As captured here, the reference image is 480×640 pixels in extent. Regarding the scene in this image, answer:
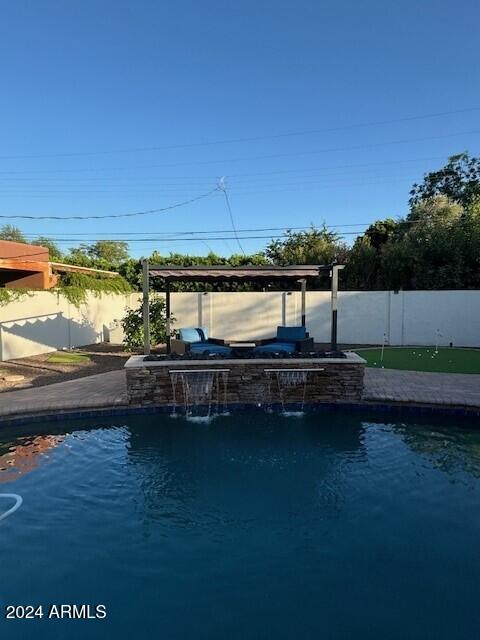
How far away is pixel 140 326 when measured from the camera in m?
14.4

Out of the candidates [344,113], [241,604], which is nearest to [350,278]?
[344,113]

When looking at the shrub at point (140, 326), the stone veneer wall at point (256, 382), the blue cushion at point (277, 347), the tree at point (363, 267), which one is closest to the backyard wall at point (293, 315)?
the shrub at point (140, 326)

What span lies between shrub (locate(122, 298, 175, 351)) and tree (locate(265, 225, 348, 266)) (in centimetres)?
955

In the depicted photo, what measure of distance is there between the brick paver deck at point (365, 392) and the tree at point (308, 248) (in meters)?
13.1

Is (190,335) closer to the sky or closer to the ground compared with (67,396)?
closer to the sky

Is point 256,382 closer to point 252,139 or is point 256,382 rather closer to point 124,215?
point 252,139

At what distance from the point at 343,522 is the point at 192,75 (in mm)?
13639

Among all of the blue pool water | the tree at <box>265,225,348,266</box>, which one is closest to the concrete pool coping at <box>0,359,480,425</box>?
the blue pool water

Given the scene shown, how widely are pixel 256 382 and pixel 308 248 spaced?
17.8 m

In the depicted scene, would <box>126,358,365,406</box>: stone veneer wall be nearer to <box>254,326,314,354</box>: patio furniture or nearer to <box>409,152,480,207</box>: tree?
<box>254,326,314,354</box>: patio furniture

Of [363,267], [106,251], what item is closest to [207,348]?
[363,267]

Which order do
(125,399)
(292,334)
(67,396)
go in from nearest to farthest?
1. (125,399)
2. (67,396)
3. (292,334)

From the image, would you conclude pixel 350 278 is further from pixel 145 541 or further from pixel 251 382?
pixel 145 541

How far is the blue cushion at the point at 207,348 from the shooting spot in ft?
33.2
